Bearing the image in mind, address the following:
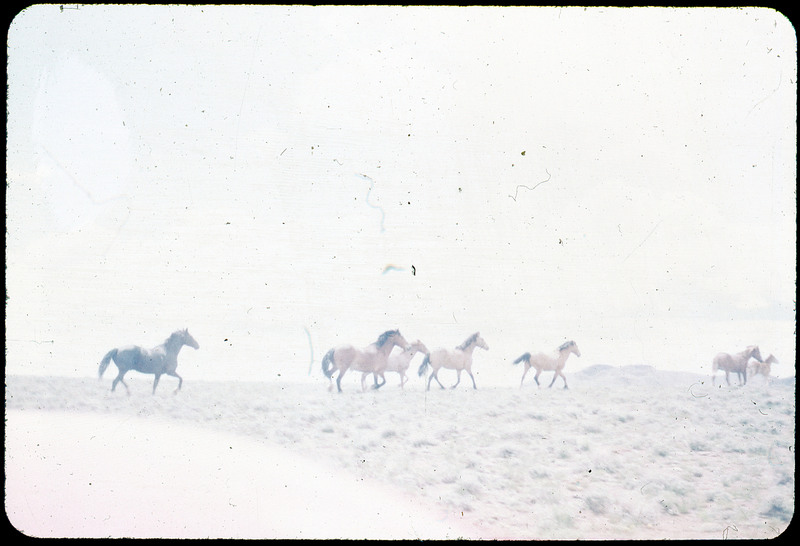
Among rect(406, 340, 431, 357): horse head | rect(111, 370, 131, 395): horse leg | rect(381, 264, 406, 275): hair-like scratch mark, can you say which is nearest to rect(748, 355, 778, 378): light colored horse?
rect(406, 340, 431, 357): horse head

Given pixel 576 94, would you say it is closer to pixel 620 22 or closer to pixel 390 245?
pixel 620 22

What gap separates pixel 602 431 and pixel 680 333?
0.86 metres

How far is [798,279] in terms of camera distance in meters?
3.55

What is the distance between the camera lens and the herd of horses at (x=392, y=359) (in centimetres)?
345

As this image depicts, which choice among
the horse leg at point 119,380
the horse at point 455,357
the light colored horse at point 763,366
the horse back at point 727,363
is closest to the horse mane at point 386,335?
the horse at point 455,357

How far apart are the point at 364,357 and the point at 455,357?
2.05ft

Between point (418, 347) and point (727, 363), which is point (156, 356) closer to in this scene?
point (418, 347)

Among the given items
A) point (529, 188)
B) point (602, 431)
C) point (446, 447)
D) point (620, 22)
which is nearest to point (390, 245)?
point (529, 188)

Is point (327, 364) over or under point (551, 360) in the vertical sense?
under

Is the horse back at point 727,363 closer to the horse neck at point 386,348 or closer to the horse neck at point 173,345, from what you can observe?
the horse neck at point 386,348

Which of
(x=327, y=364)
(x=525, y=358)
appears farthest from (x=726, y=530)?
(x=327, y=364)

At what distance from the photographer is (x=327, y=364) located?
11.6 feet

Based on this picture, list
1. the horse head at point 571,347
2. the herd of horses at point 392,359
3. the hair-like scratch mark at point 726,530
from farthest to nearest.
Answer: the horse head at point 571,347 < the herd of horses at point 392,359 < the hair-like scratch mark at point 726,530

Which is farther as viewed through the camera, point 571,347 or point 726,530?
point 571,347
